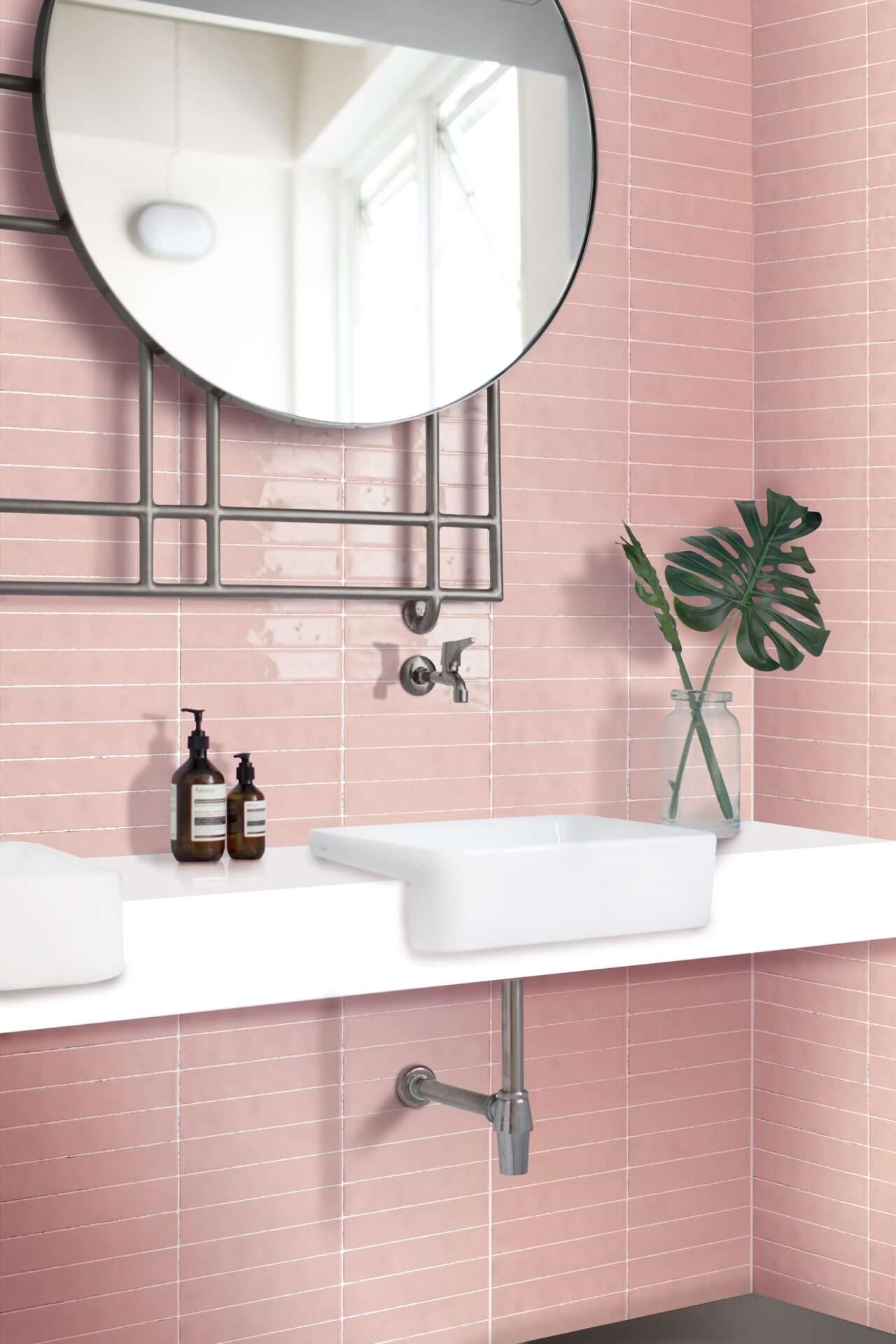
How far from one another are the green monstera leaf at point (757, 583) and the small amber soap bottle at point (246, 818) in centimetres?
Result: 73

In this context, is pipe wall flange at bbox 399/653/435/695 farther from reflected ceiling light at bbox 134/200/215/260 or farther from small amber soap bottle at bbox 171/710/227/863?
reflected ceiling light at bbox 134/200/215/260

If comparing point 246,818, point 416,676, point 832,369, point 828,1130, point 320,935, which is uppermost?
point 832,369

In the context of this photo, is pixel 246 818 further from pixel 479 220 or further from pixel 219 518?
pixel 479 220

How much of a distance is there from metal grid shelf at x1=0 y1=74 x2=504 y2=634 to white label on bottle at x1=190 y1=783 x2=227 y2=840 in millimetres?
281

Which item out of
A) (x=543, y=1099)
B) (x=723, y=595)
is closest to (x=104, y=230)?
(x=723, y=595)

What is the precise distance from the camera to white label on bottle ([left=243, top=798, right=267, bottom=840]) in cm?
171

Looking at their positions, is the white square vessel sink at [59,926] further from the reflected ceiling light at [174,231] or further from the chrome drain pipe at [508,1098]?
the reflected ceiling light at [174,231]

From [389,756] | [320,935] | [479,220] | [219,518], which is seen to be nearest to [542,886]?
[320,935]

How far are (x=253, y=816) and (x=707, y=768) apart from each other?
0.71m

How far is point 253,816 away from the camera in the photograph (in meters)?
1.71

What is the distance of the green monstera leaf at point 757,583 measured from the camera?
6.70 feet

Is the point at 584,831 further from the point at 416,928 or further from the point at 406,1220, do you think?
the point at 406,1220

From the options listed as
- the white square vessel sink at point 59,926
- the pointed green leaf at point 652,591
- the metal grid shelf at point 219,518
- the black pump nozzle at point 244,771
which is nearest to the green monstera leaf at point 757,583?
the pointed green leaf at point 652,591

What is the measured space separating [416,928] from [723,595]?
0.80m
